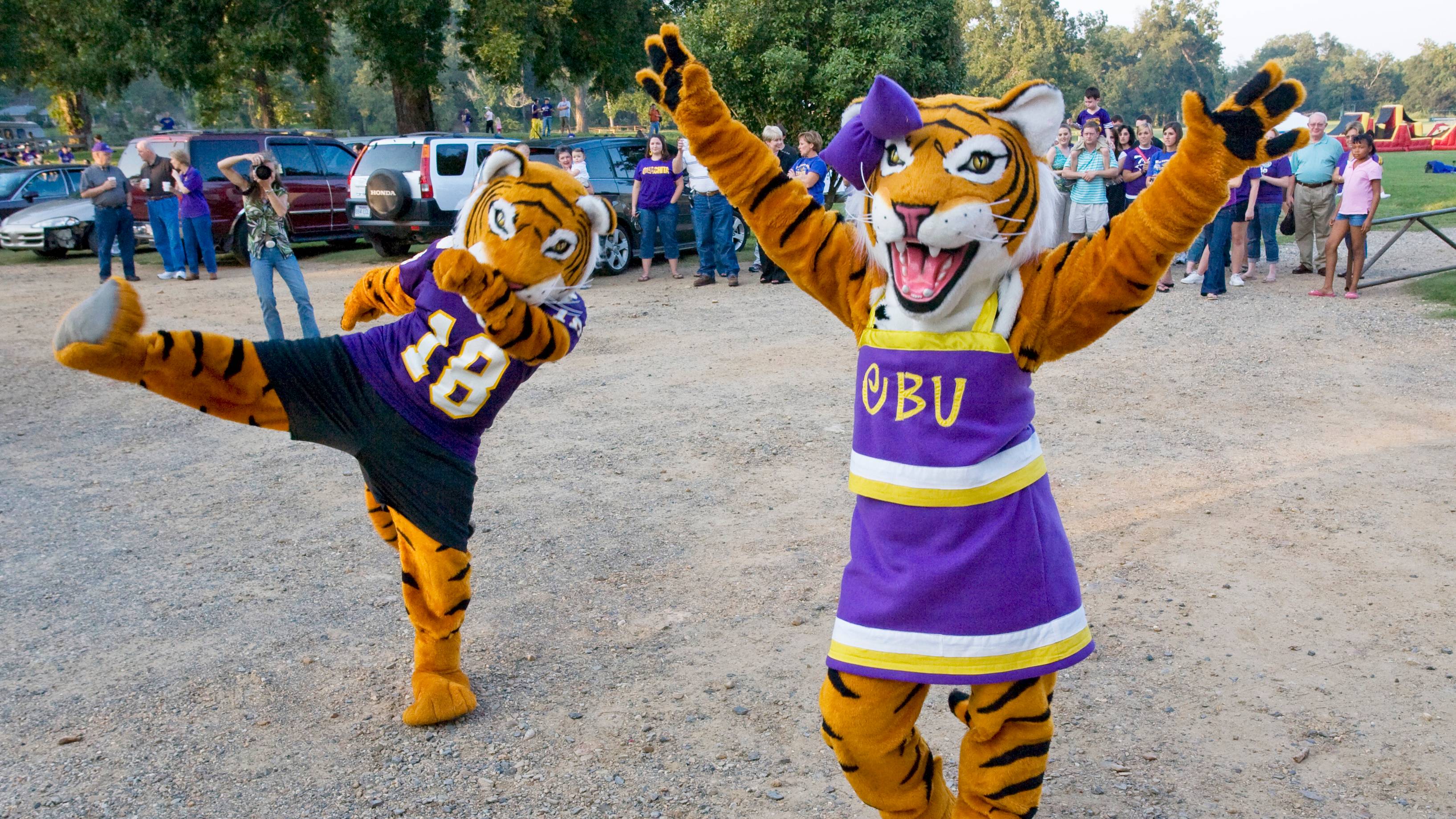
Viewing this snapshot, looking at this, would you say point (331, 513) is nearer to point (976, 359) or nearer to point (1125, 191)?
point (976, 359)

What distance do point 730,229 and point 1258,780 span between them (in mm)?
10121

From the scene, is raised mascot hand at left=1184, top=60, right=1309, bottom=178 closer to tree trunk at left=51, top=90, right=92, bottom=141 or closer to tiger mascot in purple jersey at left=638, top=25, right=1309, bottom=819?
tiger mascot in purple jersey at left=638, top=25, right=1309, bottom=819

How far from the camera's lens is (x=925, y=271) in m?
2.56

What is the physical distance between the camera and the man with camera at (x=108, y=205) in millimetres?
13203

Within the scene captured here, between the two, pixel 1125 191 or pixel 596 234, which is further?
pixel 1125 191

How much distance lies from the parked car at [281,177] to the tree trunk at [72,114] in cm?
1918

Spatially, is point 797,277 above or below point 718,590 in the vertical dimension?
above

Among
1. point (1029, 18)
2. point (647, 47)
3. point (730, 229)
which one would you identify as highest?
point (1029, 18)

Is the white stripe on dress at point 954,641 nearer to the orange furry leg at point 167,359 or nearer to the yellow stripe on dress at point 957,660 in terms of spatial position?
the yellow stripe on dress at point 957,660

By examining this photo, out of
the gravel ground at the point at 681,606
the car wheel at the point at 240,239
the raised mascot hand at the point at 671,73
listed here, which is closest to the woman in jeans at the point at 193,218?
the car wheel at the point at 240,239

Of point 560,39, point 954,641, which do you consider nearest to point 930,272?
point 954,641

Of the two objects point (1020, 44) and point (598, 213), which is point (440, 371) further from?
point (1020, 44)

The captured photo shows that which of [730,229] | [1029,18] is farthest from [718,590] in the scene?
[1029,18]

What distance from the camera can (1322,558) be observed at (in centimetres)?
479
